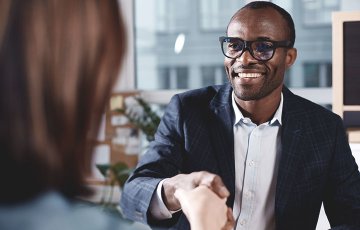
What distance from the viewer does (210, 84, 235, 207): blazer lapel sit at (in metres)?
1.55

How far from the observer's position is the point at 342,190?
1.56 meters

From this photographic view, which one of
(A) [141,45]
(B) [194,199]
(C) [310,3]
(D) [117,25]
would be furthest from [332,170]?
(A) [141,45]

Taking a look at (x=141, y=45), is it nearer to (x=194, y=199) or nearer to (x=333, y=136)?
(x=333, y=136)

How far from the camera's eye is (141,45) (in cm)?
355

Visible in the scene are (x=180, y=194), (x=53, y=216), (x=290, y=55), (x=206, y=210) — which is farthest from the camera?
(x=290, y=55)

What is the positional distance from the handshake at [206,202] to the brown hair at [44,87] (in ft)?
1.77

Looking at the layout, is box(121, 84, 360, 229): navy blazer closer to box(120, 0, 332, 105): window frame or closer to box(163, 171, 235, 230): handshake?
box(163, 171, 235, 230): handshake

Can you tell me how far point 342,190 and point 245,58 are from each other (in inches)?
→ 17.8

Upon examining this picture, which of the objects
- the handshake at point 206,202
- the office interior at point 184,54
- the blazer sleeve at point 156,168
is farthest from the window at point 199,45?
the handshake at point 206,202

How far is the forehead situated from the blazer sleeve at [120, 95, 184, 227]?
0.27 metres

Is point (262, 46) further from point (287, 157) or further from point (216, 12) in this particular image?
point (216, 12)

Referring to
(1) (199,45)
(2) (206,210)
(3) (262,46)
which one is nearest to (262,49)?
(3) (262,46)

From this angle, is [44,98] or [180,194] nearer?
[44,98]

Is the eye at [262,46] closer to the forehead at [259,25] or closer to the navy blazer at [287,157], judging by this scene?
the forehead at [259,25]
